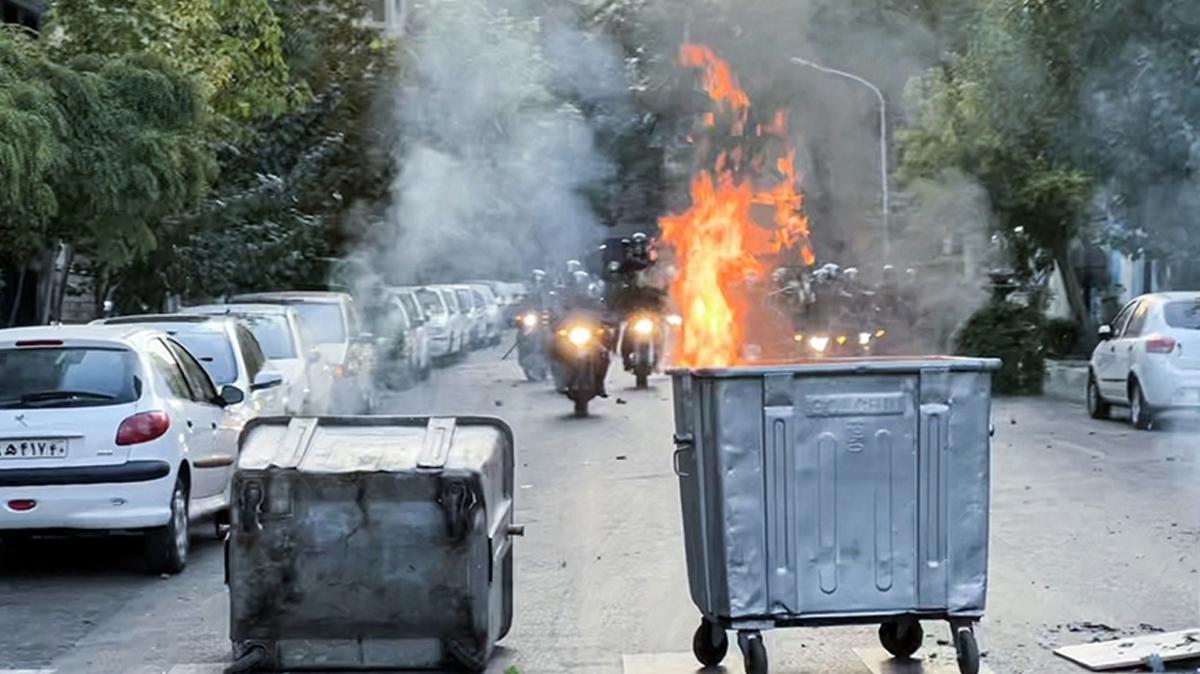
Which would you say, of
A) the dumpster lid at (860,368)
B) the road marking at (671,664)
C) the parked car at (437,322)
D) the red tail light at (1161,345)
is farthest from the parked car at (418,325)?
the dumpster lid at (860,368)

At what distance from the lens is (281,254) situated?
2431cm

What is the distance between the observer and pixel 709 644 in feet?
25.0

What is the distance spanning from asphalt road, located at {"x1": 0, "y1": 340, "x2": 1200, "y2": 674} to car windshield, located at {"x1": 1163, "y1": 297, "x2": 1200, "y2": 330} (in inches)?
81.8

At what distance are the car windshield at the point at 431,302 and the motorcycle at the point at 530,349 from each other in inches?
57.7

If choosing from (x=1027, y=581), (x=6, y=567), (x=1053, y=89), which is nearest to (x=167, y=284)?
(x=1053, y=89)

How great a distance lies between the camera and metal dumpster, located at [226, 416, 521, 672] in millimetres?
7438

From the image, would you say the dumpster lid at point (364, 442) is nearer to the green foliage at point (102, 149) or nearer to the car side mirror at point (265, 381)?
the car side mirror at point (265, 381)

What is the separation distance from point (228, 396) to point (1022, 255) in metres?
19.7

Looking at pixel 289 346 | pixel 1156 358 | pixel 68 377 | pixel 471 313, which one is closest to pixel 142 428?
pixel 68 377

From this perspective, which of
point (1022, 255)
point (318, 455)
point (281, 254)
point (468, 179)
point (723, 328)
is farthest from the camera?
point (1022, 255)

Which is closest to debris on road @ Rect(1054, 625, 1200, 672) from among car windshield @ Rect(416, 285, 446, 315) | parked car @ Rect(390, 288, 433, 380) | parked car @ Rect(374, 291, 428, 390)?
parked car @ Rect(374, 291, 428, 390)

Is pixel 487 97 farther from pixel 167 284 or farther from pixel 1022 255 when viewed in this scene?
pixel 1022 255

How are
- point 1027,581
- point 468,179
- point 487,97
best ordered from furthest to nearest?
point 468,179
point 487,97
point 1027,581

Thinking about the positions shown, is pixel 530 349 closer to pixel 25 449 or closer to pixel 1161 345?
pixel 1161 345
